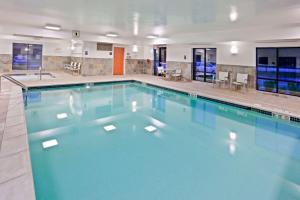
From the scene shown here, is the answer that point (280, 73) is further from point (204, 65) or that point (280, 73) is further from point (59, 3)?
point (59, 3)

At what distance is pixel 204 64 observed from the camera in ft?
36.2

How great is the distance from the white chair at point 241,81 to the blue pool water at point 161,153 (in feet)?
7.90

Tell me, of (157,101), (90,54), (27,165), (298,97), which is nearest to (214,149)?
(27,165)

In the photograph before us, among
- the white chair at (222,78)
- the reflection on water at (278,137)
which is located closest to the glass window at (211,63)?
the white chair at (222,78)

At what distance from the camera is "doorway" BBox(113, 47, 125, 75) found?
1369cm

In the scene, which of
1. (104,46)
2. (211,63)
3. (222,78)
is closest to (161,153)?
(222,78)

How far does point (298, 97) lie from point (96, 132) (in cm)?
670

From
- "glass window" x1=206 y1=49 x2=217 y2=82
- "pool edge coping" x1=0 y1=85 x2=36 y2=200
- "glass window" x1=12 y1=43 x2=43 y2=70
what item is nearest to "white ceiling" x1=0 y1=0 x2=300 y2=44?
"glass window" x1=206 y1=49 x2=217 y2=82

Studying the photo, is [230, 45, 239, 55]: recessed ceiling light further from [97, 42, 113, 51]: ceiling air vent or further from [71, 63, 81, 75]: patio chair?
[71, 63, 81, 75]: patio chair

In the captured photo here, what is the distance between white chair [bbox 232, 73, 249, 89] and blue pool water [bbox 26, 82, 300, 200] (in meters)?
2.41

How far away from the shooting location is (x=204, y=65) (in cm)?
1104

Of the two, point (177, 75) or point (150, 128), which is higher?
point (177, 75)

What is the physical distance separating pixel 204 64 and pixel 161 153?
8138mm

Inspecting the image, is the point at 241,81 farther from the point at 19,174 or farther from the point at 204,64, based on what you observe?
the point at 19,174
